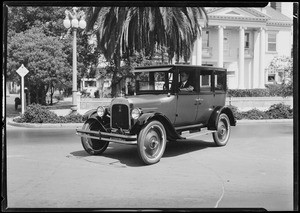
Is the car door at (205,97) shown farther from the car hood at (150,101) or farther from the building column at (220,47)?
the building column at (220,47)

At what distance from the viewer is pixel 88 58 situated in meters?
25.5

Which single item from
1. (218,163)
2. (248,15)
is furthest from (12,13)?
(248,15)

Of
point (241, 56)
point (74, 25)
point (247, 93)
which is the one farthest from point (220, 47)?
point (74, 25)

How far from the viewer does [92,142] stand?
774cm

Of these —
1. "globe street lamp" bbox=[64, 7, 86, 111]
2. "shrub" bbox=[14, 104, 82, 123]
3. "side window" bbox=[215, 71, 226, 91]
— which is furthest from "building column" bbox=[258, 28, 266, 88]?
"side window" bbox=[215, 71, 226, 91]

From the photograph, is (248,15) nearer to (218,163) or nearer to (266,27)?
(266,27)

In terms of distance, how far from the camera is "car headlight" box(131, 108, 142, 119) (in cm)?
685

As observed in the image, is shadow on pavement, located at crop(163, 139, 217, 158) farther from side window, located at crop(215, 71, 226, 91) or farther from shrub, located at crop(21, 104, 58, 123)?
shrub, located at crop(21, 104, 58, 123)

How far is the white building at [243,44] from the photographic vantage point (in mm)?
31984

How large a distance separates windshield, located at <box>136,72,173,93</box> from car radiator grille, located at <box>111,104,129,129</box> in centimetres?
124

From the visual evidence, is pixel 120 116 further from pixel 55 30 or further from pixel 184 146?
pixel 55 30

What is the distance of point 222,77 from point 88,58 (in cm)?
1788

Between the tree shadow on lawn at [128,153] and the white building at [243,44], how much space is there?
75.8 ft

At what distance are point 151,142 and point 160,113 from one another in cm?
67
